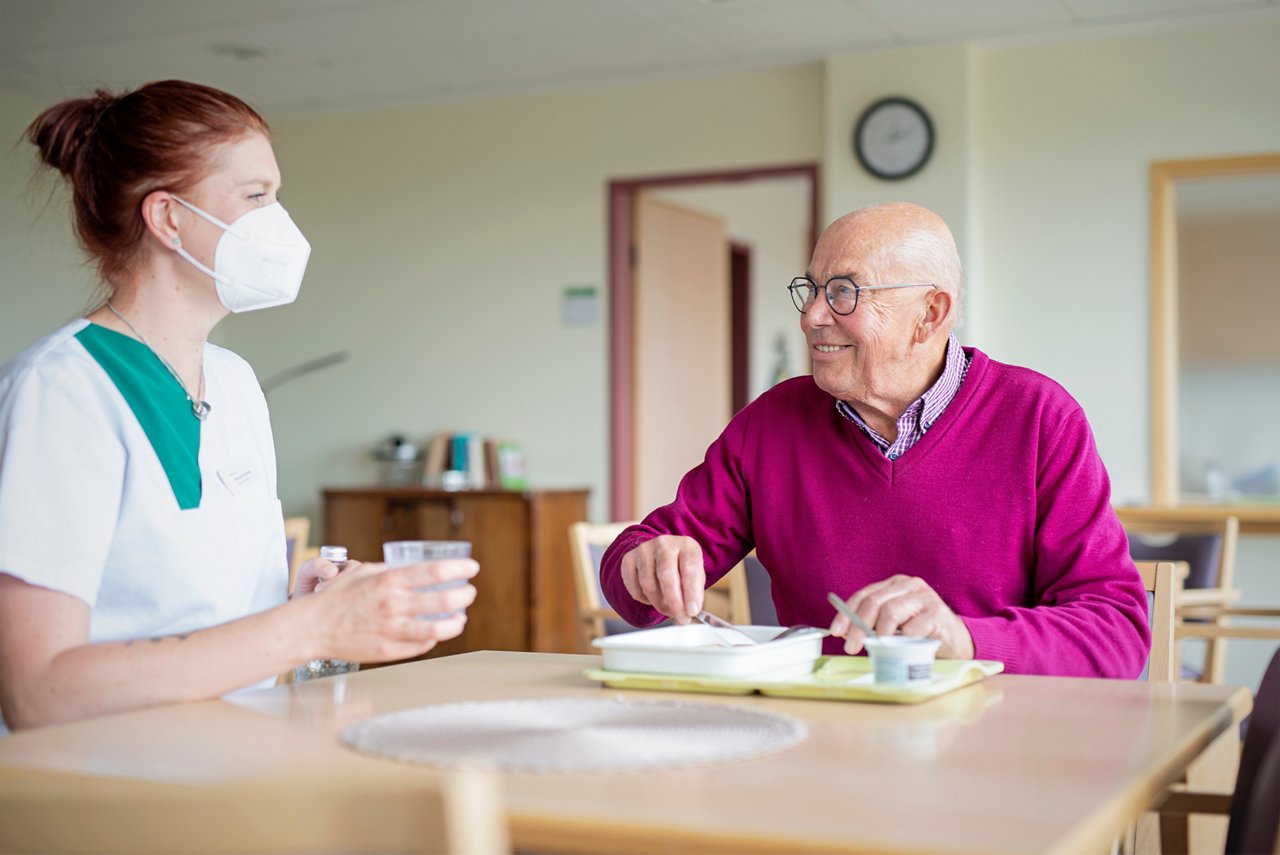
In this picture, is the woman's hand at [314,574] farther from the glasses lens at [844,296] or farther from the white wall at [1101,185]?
the white wall at [1101,185]

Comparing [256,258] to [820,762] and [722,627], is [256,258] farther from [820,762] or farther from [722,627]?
[820,762]

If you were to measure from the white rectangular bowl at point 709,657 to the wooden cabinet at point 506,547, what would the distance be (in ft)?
13.6

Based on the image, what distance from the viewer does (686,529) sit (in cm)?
217

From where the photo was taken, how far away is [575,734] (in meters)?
1.19

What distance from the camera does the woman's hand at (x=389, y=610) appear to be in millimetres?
1329

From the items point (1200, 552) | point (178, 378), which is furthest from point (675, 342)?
point (178, 378)

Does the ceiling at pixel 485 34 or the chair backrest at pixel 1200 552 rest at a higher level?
the ceiling at pixel 485 34

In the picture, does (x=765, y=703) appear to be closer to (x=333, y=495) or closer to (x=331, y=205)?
(x=333, y=495)

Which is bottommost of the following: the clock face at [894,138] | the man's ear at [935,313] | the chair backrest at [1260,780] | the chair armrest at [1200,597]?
the chair armrest at [1200,597]

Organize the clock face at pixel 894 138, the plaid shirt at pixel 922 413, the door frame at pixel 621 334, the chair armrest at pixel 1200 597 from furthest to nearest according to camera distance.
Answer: the door frame at pixel 621 334 < the clock face at pixel 894 138 < the chair armrest at pixel 1200 597 < the plaid shirt at pixel 922 413

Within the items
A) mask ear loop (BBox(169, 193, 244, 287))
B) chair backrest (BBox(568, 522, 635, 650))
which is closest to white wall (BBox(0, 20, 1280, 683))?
chair backrest (BBox(568, 522, 635, 650))

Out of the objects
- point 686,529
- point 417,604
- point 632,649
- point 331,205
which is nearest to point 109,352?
point 417,604

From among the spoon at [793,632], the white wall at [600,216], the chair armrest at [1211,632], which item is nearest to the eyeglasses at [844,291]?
the spoon at [793,632]

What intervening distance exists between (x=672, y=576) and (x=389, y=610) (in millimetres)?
521
